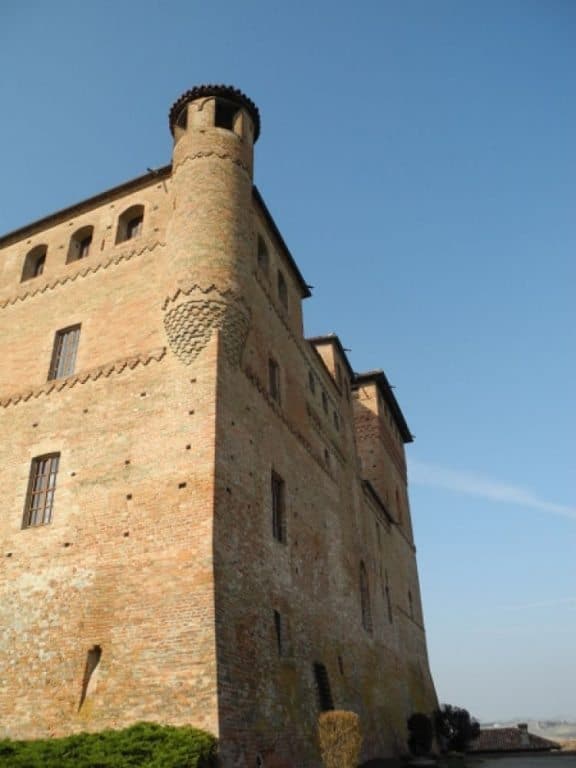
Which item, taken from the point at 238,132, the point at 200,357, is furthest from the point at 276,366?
the point at 238,132

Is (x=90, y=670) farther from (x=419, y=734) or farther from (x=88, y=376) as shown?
(x=419, y=734)

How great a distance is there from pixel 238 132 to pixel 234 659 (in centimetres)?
1202

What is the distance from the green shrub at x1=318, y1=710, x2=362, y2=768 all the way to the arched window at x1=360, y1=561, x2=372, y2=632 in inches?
302

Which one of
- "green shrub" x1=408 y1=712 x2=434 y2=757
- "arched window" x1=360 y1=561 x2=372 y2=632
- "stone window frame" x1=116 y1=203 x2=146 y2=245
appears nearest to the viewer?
"stone window frame" x1=116 y1=203 x2=146 y2=245

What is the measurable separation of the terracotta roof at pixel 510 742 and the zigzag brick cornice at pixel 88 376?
27888mm

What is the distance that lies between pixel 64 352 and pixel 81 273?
82.8 inches

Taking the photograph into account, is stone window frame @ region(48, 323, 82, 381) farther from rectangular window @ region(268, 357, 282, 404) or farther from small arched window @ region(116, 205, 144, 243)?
rectangular window @ region(268, 357, 282, 404)

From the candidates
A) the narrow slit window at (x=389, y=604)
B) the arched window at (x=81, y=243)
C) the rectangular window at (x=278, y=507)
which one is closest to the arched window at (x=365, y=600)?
the narrow slit window at (x=389, y=604)

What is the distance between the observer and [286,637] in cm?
1207

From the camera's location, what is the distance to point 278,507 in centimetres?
1377

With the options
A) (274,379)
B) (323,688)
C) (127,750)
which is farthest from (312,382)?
(127,750)

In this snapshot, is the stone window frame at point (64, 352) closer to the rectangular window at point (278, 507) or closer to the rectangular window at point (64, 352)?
the rectangular window at point (64, 352)

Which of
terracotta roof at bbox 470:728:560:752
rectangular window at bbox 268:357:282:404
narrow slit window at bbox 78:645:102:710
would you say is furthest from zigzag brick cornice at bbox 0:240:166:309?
terracotta roof at bbox 470:728:560:752

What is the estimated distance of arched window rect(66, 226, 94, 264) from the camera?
16016 millimetres
